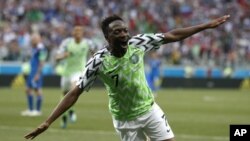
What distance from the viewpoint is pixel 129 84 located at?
343 inches

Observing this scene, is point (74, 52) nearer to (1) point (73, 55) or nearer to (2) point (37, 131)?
(1) point (73, 55)

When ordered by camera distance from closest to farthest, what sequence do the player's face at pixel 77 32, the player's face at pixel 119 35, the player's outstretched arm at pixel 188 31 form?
the player's face at pixel 119 35 → the player's outstretched arm at pixel 188 31 → the player's face at pixel 77 32

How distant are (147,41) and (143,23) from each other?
36.5m

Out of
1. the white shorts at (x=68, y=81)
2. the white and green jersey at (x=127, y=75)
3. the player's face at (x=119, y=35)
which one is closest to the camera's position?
the player's face at (x=119, y=35)

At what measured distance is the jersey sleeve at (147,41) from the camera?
8.76 meters

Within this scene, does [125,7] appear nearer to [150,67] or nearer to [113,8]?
[113,8]

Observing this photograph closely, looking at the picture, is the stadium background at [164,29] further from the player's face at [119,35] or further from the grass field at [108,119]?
Result: the player's face at [119,35]

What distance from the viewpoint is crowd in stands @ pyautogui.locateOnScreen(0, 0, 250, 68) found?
4116 cm

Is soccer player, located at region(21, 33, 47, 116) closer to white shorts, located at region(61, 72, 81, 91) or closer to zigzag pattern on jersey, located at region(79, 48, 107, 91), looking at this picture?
white shorts, located at region(61, 72, 81, 91)

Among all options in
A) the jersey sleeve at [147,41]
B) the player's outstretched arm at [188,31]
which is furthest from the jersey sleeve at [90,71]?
the player's outstretched arm at [188,31]

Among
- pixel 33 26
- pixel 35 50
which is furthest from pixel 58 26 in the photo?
pixel 35 50

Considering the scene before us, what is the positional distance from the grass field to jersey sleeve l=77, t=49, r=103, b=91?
656 cm

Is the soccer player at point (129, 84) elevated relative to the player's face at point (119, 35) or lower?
lower

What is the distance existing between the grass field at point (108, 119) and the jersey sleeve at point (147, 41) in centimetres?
669
